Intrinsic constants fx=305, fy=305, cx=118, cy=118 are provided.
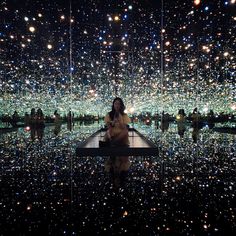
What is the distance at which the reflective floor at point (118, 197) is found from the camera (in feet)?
8.88

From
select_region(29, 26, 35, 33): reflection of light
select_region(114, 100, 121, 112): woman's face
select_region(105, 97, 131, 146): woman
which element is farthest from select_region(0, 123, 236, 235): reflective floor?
select_region(29, 26, 35, 33): reflection of light

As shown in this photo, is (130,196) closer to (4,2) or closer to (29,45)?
(4,2)

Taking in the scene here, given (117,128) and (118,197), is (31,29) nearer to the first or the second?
(117,128)

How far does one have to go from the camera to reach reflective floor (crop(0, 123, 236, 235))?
2707mm

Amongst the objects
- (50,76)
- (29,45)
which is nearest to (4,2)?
(29,45)

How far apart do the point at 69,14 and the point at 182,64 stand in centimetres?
1318

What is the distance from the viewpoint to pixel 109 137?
700cm

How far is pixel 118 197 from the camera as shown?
11.7 feet

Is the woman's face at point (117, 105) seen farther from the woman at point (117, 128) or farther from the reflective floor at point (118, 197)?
the reflective floor at point (118, 197)

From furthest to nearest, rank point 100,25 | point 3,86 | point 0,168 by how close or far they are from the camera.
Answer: point 3,86
point 100,25
point 0,168

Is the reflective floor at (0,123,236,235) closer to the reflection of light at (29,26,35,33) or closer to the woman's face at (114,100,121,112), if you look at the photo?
the woman's face at (114,100,121,112)

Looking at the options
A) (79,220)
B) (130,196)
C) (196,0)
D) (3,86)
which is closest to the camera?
(79,220)

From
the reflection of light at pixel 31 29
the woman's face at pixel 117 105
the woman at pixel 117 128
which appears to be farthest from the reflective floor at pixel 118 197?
the reflection of light at pixel 31 29

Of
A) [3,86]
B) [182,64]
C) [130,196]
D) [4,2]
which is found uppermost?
[4,2]
